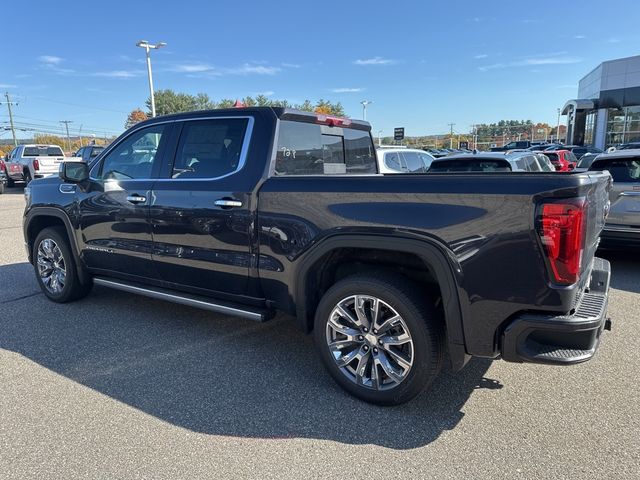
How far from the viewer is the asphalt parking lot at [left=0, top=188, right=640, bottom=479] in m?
2.54

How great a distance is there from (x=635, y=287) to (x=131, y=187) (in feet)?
19.1

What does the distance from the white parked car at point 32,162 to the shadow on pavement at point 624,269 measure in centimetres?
2046

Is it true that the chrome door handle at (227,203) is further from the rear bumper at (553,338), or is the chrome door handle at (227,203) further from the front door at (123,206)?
the rear bumper at (553,338)

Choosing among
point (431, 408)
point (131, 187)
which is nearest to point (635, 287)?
point (431, 408)

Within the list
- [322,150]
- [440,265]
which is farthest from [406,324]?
[322,150]

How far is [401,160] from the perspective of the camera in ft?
37.8

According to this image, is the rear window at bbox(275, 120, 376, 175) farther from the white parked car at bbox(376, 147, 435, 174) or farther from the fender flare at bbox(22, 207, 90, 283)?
the white parked car at bbox(376, 147, 435, 174)

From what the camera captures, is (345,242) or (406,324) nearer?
(406,324)

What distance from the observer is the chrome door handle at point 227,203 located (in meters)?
3.53

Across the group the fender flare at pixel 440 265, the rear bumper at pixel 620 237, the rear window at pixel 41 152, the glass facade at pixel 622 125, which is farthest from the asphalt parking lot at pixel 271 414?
the glass facade at pixel 622 125

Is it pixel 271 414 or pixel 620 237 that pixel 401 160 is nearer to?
pixel 620 237

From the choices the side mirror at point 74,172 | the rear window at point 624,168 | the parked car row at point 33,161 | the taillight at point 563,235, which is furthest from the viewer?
the parked car row at point 33,161

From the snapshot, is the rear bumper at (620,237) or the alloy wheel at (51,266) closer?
the alloy wheel at (51,266)

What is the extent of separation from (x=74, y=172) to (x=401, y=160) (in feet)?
27.3
